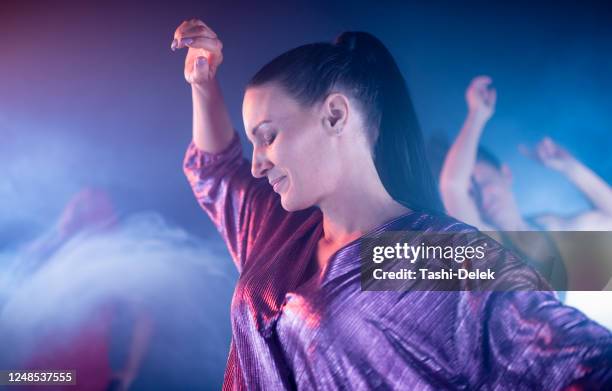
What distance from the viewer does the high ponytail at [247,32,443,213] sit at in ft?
5.15

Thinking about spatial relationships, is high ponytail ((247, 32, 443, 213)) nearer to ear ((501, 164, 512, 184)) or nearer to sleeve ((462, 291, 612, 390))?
ear ((501, 164, 512, 184))

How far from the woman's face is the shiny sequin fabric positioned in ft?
0.21

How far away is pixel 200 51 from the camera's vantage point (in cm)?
176

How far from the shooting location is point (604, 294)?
61.0 inches

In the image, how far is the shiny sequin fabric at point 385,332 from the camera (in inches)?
54.8

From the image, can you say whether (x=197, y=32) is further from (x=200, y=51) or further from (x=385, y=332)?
(x=385, y=332)

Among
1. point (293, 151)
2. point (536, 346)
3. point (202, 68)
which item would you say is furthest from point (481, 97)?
point (202, 68)

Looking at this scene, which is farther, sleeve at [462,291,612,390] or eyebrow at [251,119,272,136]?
eyebrow at [251,119,272,136]

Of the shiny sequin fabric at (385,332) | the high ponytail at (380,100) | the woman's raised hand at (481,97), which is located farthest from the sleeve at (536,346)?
the woman's raised hand at (481,97)

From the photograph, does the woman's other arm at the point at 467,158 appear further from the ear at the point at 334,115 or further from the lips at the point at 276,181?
the lips at the point at 276,181

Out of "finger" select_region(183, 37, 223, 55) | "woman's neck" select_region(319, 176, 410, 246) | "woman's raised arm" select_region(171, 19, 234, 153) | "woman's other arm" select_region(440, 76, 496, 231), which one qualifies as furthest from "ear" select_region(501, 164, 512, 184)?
"finger" select_region(183, 37, 223, 55)

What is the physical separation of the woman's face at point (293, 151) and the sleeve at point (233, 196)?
6 centimetres

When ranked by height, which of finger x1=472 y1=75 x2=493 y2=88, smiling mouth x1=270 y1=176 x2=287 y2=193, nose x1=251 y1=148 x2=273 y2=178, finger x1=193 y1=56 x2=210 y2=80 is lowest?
smiling mouth x1=270 y1=176 x2=287 y2=193

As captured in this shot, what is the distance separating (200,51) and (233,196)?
0.42 meters
